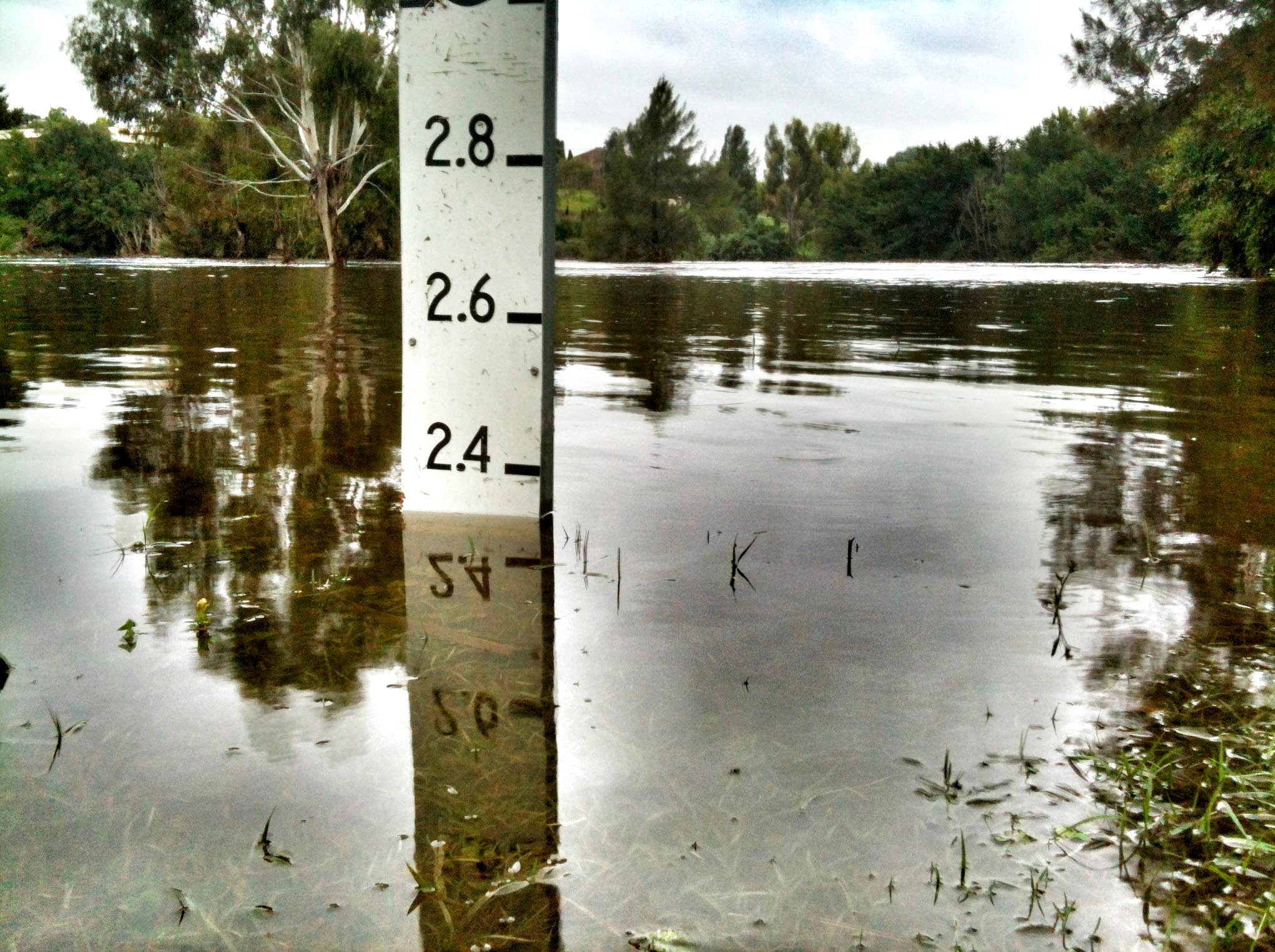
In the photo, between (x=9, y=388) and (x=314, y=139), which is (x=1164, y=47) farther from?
(x=314, y=139)

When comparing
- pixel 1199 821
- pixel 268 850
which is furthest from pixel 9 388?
pixel 1199 821

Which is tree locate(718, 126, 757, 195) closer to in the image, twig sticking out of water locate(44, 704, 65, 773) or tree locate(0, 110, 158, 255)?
tree locate(0, 110, 158, 255)

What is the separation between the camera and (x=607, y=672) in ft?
9.14

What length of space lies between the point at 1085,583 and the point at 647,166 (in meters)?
95.1

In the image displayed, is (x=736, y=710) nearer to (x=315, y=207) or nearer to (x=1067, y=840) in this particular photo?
(x=1067, y=840)

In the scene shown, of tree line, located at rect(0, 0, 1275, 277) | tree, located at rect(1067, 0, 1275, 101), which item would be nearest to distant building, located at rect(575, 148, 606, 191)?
tree line, located at rect(0, 0, 1275, 277)

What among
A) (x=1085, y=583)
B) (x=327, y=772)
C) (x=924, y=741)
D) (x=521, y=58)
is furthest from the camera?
(x=521, y=58)

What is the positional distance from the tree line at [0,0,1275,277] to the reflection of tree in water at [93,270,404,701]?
11.7 m

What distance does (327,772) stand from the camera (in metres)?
2.21

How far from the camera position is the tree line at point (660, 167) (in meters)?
20.8

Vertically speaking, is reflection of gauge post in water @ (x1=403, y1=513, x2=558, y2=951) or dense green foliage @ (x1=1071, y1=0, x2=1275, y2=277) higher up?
dense green foliage @ (x1=1071, y1=0, x2=1275, y2=277)

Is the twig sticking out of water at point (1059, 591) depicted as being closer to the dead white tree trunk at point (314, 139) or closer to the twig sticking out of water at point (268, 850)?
the twig sticking out of water at point (268, 850)

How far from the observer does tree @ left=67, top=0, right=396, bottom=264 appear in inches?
1736

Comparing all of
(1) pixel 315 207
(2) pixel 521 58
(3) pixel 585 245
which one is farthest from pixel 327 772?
(3) pixel 585 245
